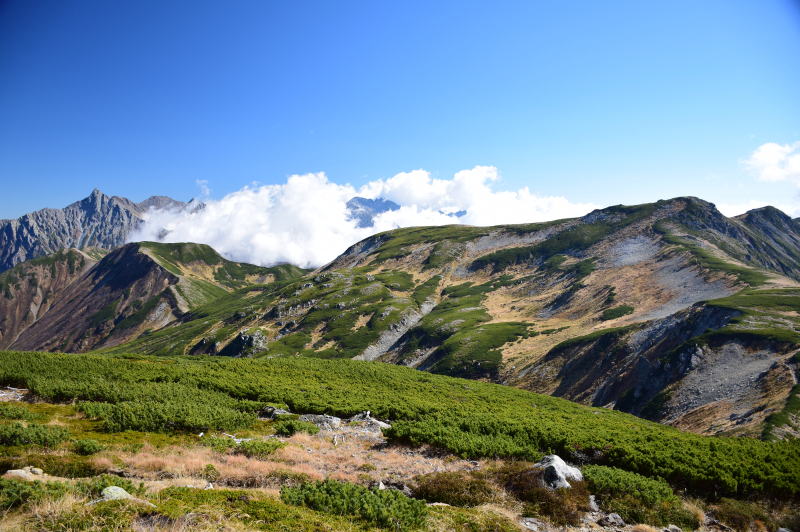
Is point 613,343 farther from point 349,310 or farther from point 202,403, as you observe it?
point 349,310

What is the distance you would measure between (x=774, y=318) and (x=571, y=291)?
77776 millimetres

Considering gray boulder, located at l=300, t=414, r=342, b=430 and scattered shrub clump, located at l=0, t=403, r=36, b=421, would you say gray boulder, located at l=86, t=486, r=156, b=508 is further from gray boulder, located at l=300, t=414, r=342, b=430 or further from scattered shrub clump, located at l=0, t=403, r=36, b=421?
gray boulder, located at l=300, t=414, r=342, b=430

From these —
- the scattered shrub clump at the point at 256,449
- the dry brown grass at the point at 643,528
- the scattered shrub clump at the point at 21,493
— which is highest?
the scattered shrub clump at the point at 21,493

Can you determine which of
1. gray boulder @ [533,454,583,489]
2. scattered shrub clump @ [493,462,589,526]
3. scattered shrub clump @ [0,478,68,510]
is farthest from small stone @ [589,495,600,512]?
scattered shrub clump @ [0,478,68,510]

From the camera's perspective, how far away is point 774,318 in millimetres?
75000

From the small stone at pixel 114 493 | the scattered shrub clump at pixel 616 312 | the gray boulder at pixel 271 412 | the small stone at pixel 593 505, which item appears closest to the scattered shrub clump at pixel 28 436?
the small stone at pixel 114 493

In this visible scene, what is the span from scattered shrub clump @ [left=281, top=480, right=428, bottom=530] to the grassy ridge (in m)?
9.15

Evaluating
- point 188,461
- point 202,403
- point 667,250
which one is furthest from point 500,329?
point 188,461

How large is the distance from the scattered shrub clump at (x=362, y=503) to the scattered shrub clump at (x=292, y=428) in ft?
36.5

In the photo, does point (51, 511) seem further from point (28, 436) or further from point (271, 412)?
point (271, 412)

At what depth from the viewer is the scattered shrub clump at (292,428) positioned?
25.0 metres

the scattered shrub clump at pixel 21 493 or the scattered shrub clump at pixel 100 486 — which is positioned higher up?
the scattered shrub clump at pixel 21 493

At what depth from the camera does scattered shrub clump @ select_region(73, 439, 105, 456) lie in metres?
17.2

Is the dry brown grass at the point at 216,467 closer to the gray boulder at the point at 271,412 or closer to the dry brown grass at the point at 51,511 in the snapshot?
the dry brown grass at the point at 51,511
